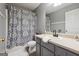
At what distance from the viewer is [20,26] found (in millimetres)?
1720

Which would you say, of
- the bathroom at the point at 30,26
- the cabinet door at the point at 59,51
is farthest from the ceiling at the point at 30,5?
the cabinet door at the point at 59,51

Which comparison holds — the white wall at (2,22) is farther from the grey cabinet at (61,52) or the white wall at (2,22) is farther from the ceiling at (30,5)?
the grey cabinet at (61,52)

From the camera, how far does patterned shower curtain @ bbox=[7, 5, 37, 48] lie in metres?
1.53

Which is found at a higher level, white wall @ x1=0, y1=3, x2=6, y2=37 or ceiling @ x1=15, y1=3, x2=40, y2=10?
ceiling @ x1=15, y1=3, x2=40, y2=10

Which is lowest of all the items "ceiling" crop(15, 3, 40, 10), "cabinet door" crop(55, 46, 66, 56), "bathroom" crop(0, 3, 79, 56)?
"cabinet door" crop(55, 46, 66, 56)

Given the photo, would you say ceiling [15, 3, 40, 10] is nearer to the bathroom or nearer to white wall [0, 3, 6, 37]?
the bathroom

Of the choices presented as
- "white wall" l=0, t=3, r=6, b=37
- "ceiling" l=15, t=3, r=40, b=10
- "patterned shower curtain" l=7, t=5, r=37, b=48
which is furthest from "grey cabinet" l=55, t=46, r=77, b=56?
"white wall" l=0, t=3, r=6, b=37

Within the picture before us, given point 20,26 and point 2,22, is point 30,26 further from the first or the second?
point 2,22

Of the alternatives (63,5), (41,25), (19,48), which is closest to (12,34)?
(19,48)

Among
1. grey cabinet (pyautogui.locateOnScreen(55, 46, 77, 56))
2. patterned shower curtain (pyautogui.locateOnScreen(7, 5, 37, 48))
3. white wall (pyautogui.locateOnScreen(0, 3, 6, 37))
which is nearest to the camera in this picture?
grey cabinet (pyautogui.locateOnScreen(55, 46, 77, 56))

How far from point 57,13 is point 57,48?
0.72 meters

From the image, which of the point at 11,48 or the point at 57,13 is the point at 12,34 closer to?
the point at 11,48

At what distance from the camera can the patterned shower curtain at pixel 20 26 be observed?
1.53 metres

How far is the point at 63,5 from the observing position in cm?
154
